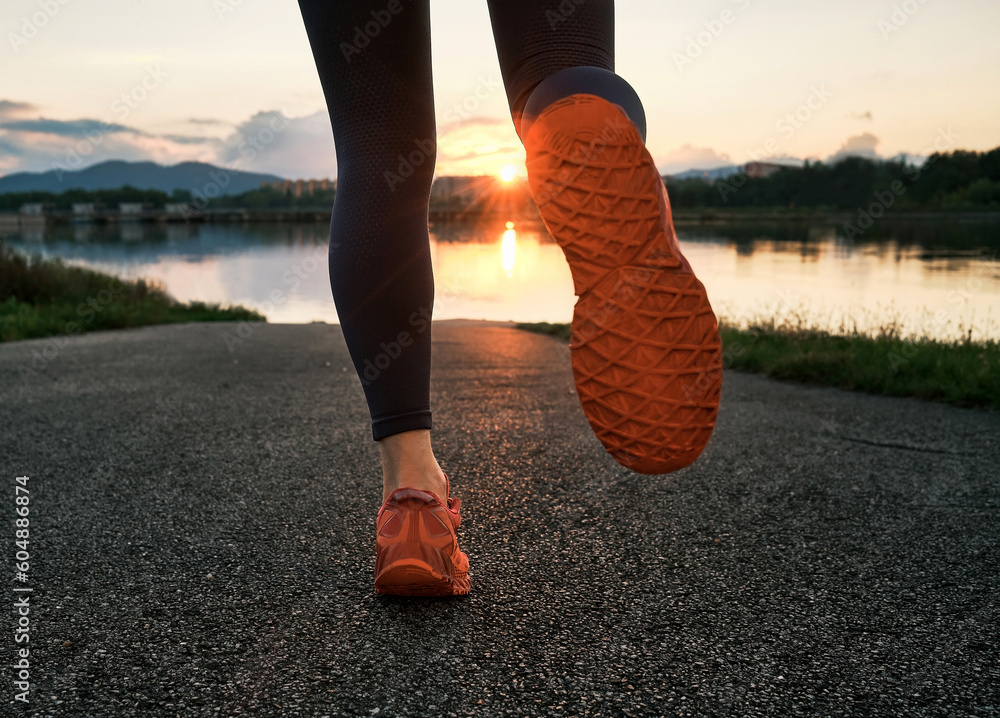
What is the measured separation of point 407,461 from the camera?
1136mm

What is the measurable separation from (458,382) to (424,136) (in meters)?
2.46

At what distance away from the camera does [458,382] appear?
11.6 feet

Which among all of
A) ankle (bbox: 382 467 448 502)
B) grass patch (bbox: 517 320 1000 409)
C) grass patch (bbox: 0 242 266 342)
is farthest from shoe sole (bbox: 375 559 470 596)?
grass patch (bbox: 0 242 266 342)

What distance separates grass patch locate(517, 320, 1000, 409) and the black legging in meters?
2.92

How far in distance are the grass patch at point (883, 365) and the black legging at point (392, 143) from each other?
9.59ft

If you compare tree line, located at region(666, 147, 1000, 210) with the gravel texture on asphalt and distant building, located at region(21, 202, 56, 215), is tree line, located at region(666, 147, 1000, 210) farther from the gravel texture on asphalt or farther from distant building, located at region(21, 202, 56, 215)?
distant building, located at region(21, 202, 56, 215)

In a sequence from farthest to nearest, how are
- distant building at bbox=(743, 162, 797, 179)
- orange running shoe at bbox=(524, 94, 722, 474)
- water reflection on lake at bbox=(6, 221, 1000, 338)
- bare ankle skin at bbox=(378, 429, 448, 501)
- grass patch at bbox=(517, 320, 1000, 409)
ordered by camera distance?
distant building at bbox=(743, 162, 797, 179), water reflection on lake at bbox=(6, 221, 1000, 338), grass patch at bbox=(517, 320, 1000, 409), bare ankle skin at bbox=(378, 429, 448, 501), orange running shoe at bbox=(524, 94, 722, 474)

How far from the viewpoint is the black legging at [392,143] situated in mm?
1017

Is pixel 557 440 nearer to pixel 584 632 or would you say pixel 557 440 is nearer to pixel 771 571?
pixel 771 571

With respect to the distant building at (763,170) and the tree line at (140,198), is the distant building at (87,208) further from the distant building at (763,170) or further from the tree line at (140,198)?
the distant building at (763,170)

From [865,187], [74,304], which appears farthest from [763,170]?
[74,304]

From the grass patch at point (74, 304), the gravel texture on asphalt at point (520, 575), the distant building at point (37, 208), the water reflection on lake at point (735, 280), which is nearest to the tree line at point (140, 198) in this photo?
the distant building at point (37, 208)

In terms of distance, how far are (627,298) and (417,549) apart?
514 millimetres

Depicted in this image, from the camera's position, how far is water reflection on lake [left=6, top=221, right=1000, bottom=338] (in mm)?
12820
